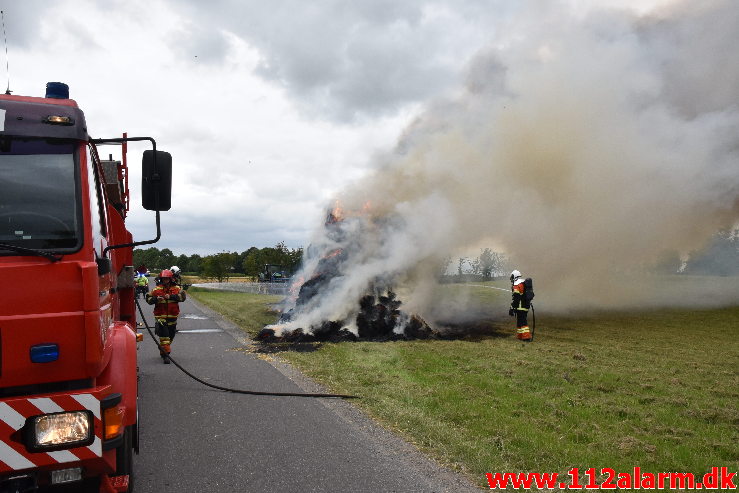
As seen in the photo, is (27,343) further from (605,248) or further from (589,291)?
(589,291)

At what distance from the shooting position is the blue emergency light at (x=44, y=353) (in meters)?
2.54

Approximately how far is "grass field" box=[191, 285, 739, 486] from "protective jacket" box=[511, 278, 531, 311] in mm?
839

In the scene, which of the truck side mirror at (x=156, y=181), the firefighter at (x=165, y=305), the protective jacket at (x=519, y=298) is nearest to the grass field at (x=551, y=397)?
the protective jacket at (x=519, y=298)

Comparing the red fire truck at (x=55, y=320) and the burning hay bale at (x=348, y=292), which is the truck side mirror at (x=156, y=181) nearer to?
the red fire truck at (x=55, y=320)

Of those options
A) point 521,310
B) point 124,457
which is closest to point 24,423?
point 124,457

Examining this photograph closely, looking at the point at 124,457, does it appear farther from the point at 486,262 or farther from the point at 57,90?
the point at 486,262

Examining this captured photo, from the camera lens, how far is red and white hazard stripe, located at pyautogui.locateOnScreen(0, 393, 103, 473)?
8.24 ft

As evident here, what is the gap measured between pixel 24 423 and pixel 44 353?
1.19 ft

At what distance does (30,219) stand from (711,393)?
816 cm

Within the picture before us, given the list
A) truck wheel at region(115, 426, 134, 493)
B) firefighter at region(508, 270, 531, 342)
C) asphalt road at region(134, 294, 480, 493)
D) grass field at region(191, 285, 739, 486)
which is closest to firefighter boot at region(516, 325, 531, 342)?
firefighter at region(508, 270, 531, 342)

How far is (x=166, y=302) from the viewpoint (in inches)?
364

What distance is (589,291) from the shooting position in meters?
21.3

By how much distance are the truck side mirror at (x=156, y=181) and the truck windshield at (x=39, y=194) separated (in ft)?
1.49

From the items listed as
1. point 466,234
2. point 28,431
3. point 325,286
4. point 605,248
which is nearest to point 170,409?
point 28,431
